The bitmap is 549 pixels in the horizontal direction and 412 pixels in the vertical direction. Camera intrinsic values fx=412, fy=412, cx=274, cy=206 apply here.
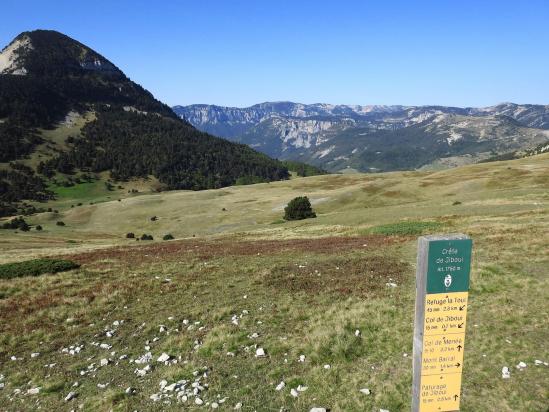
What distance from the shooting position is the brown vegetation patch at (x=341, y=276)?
21578 millimetres

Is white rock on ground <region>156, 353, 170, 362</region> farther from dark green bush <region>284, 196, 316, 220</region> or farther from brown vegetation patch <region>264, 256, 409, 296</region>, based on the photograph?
dark green bush <region>284, 196, 316, 220</region>

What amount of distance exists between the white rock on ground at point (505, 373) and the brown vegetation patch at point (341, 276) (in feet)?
27.0

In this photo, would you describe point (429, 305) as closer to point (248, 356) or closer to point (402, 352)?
point (402, 352)

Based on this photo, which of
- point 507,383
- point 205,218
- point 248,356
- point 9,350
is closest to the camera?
point 507,383

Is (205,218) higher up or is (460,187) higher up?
(460,187)

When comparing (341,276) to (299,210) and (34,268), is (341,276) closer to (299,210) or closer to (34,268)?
(34,268)

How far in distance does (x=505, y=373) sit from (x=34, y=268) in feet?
97.4

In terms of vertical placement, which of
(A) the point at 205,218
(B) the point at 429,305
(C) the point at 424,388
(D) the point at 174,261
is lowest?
(A) the point at 205,218

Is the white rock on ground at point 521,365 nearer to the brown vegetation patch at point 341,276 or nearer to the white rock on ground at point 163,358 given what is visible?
the brown vegetation patch at point 341,276

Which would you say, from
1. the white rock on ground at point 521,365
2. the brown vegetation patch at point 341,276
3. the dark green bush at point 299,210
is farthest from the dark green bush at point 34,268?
the dark green bush at point 299,210

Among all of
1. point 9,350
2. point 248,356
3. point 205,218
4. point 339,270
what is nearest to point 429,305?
point 248,356

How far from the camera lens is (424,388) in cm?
814

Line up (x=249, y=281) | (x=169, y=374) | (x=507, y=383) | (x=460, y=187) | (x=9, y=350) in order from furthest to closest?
(x=460, y=187)
(x=249, y=281)
(x=9, y=350)
(x=169, y=374)
(x=507, y=383)

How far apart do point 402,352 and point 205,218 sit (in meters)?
91.9
